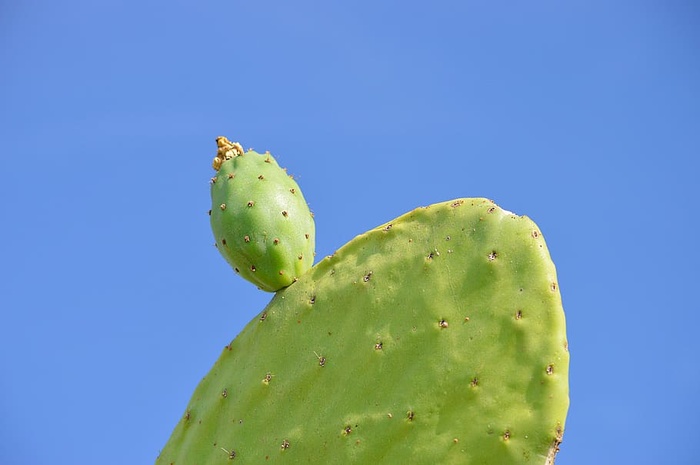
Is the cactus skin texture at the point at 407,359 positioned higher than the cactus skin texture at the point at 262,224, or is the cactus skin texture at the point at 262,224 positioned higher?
the cactus skin texture at the point at 262,224

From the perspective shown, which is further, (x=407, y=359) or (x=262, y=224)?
(x=262, y=224)

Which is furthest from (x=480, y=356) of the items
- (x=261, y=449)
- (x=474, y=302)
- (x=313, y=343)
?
(x=261, y=449)

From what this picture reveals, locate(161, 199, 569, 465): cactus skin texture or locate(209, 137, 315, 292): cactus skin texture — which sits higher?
locate(209, 137, 315, 292): cactus skin texture

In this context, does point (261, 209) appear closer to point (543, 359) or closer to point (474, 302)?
point (474, 302)

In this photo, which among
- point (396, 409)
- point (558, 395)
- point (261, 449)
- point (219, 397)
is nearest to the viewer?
point (558, 395)

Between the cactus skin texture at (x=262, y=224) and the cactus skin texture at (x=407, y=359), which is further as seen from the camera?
the cactus skin texture at (x=262, y=224)
